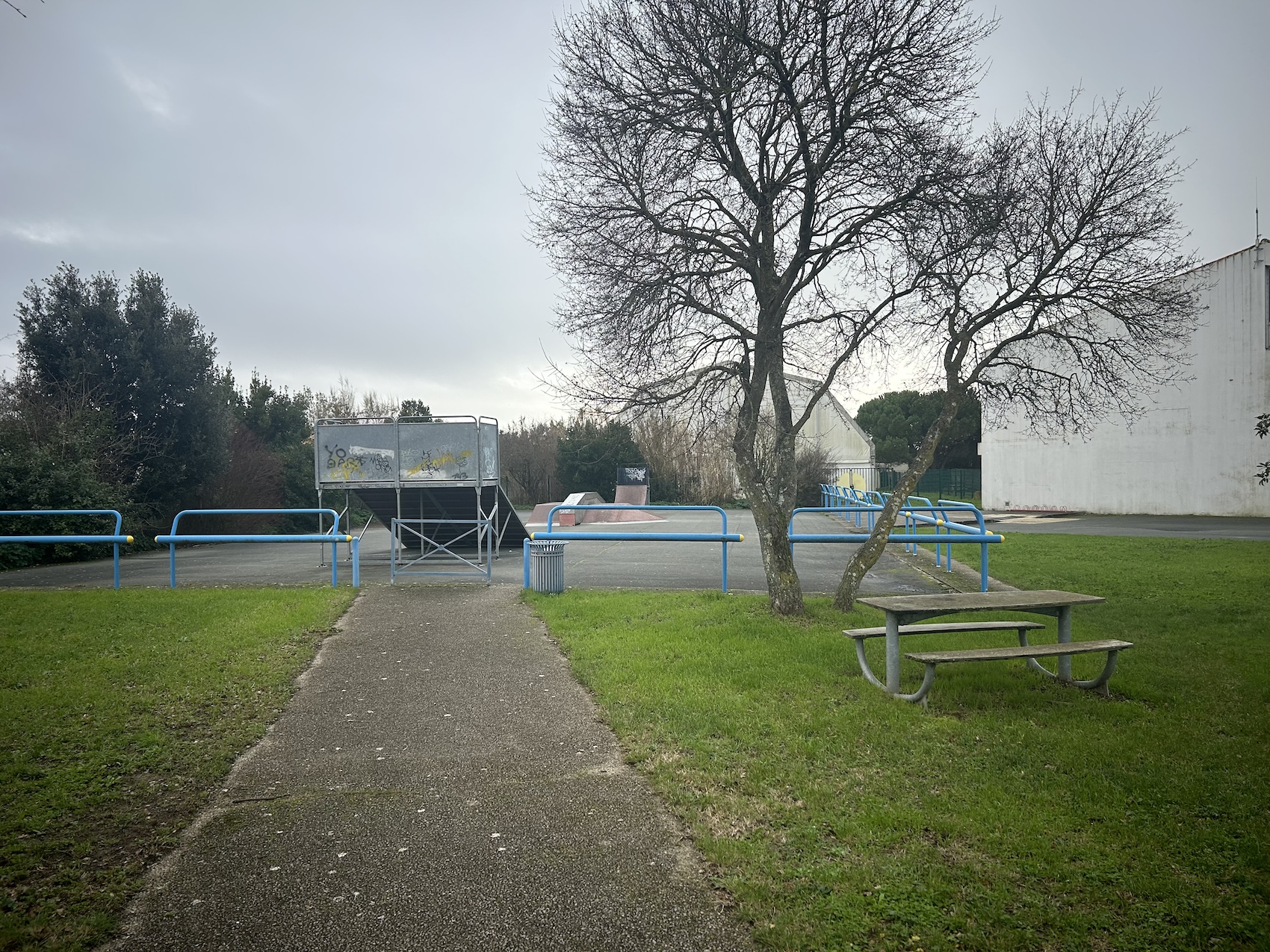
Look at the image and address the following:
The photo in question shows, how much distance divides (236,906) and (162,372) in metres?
21.8

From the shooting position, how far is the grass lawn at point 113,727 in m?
3.46

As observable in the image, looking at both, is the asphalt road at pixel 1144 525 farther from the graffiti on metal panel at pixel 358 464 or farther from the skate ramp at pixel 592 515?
the graffiti on metal panel at pixel 358 464

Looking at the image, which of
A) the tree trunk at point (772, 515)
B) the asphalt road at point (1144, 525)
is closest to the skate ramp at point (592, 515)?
the asphalt road at point (1144, 525)

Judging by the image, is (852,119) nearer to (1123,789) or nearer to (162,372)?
(1123,789)

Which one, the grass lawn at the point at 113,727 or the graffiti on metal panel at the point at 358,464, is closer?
the grass lawn at the point at 113,727

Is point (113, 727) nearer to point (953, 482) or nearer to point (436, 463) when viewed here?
point (436, 463)

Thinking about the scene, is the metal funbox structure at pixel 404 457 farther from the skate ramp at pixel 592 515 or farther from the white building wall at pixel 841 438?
the white building wall at pixel 841 438

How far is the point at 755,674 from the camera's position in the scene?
21.2 ft

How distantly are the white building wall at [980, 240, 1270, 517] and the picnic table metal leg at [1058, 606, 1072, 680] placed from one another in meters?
20.2

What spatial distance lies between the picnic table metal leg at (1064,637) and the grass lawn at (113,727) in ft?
18.8

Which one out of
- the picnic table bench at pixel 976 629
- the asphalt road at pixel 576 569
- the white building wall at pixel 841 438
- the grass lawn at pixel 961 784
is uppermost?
the white building wall at pixel 841 438

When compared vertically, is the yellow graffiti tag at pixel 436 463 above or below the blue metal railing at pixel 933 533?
above

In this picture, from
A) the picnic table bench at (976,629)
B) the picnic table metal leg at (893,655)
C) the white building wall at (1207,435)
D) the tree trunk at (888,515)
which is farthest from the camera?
the white building wall at (1207,435)

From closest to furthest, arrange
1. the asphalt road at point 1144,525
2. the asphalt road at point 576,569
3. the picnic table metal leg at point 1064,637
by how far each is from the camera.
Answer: the picnic table metal leg at point 1064,637 → the asphalt road at point 576,569 → the asphalt road at point 1144,525
